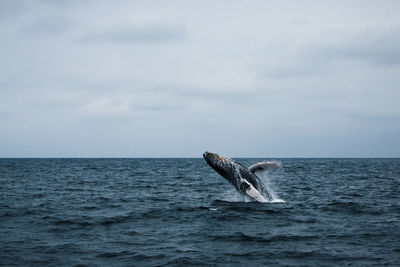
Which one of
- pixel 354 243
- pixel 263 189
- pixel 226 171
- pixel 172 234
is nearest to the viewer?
pixel 354 243

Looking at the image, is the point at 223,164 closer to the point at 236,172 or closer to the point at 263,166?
the point at 236,172

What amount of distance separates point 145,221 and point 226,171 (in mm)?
4229

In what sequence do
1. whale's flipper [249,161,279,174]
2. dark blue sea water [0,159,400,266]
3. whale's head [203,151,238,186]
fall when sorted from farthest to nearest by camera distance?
whale's head [203,151,238,186]
whale's flipper [249,161,279,174]
dark blue sea water [0,159,400,266]

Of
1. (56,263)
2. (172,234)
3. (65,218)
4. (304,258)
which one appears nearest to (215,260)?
(304,258)

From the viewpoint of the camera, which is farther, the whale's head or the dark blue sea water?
the whale's head

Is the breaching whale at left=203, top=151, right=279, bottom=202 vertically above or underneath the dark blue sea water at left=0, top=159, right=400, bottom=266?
above

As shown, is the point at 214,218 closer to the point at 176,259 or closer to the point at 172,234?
the point at 172,234

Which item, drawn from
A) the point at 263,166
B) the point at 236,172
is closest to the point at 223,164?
the point at 236,172

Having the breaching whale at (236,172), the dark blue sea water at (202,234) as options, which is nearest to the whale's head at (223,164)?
the breaching whale at (236,172)

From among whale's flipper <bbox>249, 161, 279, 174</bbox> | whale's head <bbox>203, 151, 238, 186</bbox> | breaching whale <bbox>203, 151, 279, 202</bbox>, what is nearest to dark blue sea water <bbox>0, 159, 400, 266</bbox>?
breaching whale <bbox>203, 151, 279, 202</bbox>

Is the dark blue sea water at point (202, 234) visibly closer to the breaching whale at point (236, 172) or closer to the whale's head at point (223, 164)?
the breaching whale at point (236, 172)

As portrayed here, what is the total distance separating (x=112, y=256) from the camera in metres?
9.62

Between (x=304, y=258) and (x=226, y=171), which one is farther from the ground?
(x=226, y=171)

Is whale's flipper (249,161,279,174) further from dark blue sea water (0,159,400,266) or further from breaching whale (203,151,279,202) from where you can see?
dark blue sea water (0,159,400,266)
